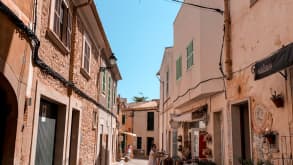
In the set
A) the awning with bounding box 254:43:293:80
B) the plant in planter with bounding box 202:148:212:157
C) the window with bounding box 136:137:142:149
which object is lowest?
the window with bounding box 136:137:142:149

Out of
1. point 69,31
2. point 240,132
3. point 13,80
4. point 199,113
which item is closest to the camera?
point 13,80

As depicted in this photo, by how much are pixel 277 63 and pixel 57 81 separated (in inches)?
210

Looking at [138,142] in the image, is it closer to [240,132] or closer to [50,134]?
[240,132]

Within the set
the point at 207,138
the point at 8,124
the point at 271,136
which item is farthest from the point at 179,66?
the point at 8,124

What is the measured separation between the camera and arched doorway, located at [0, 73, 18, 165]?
514 centimetres

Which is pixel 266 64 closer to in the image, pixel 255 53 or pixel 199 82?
pixel 255 53

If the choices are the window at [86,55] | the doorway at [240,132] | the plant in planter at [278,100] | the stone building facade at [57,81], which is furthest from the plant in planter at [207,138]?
the window at [86,55]

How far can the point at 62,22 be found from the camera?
27.5ft

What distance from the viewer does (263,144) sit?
7152 mm

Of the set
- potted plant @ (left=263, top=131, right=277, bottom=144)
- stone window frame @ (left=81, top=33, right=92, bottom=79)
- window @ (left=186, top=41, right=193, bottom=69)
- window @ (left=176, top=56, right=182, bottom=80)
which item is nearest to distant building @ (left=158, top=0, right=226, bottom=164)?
window @ (left=186, top=41, right=193, bottom=69)

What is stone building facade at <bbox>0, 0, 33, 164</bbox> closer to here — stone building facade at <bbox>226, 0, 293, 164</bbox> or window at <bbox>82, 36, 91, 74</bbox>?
stone building facade at <bbox>226, 0, 293, 164</bbox>

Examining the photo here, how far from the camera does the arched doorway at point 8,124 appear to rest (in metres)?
5.14

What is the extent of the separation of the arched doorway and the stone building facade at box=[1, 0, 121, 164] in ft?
0.12

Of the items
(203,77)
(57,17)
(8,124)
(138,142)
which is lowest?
(138,142)
